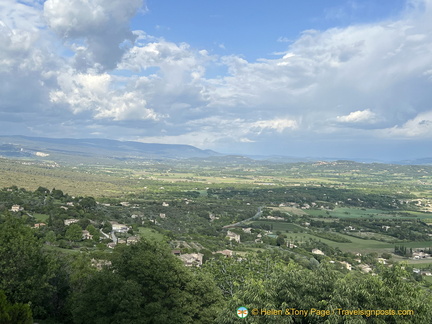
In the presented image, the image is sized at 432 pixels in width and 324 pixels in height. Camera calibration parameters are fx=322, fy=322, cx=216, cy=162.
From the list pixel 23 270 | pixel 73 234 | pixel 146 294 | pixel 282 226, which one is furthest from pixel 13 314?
pixel 282 226

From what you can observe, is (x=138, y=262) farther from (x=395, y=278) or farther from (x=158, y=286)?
(x=395, y=278)

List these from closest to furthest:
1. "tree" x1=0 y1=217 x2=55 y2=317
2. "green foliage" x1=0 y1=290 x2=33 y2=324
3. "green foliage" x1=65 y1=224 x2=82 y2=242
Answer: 1. "green foliage" x1=0 y1=290 x2=33 y2=324
2. "tree" x1=0 y1=217 x2=55 y2=317
3. "green foliage" x1=65 y1=224 x2=82 y2=242

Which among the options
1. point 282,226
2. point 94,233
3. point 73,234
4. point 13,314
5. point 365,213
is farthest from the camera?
point 365,213

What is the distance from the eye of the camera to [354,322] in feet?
41.1

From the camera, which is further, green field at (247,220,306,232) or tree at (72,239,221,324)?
green field at (247,220,306,232)

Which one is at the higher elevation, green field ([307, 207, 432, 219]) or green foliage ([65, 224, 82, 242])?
green foliage ([65, 224, 82, 242])

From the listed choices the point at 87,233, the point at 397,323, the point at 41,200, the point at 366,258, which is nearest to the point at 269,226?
the point at 366,258

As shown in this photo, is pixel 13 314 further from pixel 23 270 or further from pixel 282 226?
pixel 282 226

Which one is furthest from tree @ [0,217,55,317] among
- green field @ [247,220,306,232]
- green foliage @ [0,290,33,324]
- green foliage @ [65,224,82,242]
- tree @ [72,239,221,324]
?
green field @ [247,220,306,232]

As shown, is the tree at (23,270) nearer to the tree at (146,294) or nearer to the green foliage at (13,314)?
the tree at (146,294)

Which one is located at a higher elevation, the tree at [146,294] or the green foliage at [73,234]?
the tree at [146,294]

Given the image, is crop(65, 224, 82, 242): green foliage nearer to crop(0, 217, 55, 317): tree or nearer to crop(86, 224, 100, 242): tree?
crop(86, 224, 100, 242): tree

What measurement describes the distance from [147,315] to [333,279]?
35.7 ft

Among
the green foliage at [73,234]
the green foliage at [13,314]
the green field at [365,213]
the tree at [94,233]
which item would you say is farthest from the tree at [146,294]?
the green field at [365,213]
